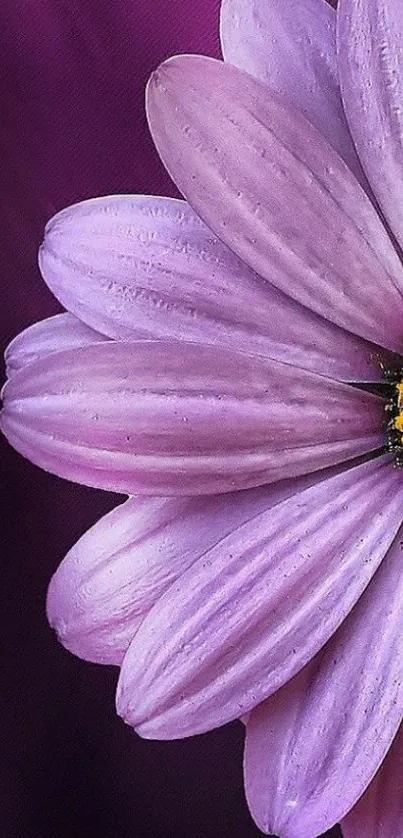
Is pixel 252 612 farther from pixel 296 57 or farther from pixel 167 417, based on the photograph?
pixel 296 57

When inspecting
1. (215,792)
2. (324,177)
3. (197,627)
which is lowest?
(215,792)

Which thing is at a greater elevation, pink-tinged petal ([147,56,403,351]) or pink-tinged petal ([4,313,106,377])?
pink-tinged petal ([147,56,403,351])

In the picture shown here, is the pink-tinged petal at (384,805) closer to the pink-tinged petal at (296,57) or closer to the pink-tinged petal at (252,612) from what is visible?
the pink-tinged petal at (252,612)

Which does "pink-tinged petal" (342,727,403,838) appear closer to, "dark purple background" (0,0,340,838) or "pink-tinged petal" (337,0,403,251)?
"dark purple background" (0,0,340,838)

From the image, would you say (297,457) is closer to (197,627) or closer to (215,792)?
(197,627)

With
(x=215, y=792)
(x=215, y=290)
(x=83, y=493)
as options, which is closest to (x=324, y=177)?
(x=215, y=290)

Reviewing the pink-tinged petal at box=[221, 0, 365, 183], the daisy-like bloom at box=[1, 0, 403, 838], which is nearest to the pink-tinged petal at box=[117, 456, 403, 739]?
the daisy-like bloom at box=[1, 0, 403, 838]

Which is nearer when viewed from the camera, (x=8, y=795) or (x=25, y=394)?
(x=25, y=394)

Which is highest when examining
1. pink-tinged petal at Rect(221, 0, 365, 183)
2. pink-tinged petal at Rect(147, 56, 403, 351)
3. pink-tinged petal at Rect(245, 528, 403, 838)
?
pink-tinged petal at Rect(221, 0, 365, 183)
